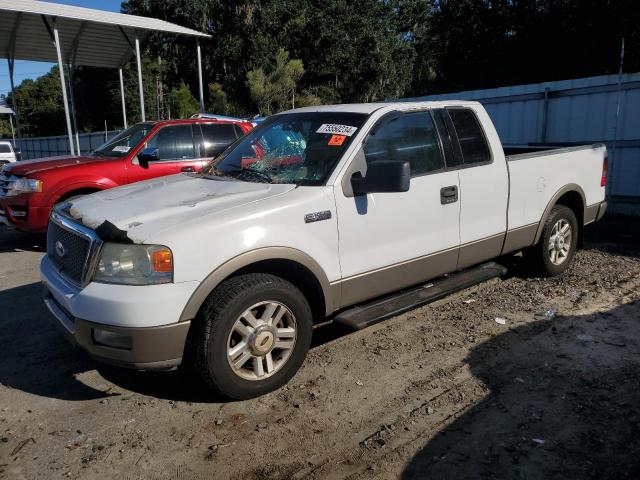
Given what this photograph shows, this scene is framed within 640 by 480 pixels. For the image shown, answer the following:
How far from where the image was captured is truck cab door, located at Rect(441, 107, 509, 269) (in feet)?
15.2

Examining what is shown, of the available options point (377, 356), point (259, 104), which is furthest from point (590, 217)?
point (259, 104)

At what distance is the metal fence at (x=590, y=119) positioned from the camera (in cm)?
903

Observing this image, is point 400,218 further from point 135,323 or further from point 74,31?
point 74,31

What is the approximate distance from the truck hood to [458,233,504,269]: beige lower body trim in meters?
1.80

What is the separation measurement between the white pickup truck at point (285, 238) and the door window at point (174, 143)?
12.9ft

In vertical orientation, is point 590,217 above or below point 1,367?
above

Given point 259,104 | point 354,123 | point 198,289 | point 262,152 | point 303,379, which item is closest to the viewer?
point 198,289

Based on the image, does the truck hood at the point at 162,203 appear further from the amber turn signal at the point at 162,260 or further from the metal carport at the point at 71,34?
the metal carport at the point at 71,34

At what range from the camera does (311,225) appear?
11.8 ft

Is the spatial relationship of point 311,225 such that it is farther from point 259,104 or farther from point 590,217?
point 259,104

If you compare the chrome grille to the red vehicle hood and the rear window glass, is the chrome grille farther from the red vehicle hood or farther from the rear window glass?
the red vehicle hood

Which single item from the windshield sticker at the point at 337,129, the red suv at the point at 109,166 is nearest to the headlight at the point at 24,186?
the red suv at the point at 109,166

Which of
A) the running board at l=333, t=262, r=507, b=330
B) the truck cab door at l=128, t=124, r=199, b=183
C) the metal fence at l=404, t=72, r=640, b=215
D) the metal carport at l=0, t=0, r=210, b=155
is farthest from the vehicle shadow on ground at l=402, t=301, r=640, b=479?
the metal carport at l=0, t=0, r=210, b=155

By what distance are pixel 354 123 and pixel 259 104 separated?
32828 mm
